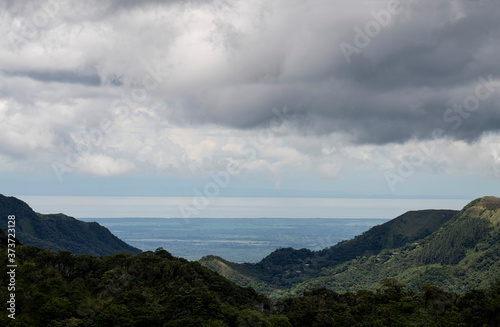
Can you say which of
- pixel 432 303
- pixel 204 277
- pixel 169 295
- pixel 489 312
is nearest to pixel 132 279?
pixel 169 295

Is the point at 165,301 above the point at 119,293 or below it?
below

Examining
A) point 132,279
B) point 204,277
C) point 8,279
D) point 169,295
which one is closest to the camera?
point 8,279

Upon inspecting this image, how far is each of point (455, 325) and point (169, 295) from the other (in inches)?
2199

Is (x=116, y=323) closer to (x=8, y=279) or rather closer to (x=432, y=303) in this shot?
(x=8, y=279)

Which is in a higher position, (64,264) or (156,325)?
(64,264)

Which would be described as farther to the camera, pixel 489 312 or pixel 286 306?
pixel 286 306

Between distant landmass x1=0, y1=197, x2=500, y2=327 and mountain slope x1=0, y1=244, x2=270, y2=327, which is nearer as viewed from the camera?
mountain slope x1=0, y1=244, x2=270, y2=327

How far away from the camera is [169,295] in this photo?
307ft

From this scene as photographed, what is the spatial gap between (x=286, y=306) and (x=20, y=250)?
2422 inches

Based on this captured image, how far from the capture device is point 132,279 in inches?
3920

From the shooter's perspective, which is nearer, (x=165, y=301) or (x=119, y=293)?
(x=119, y=293)

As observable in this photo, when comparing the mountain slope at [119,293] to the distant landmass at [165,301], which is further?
the distant landmass at [165,301]

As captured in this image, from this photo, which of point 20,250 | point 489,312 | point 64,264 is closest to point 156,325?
point 64,264

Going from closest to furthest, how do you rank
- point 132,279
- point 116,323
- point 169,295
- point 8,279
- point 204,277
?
point 116,323, point 8,279, point 169,295, point 132,279, point 204,277
